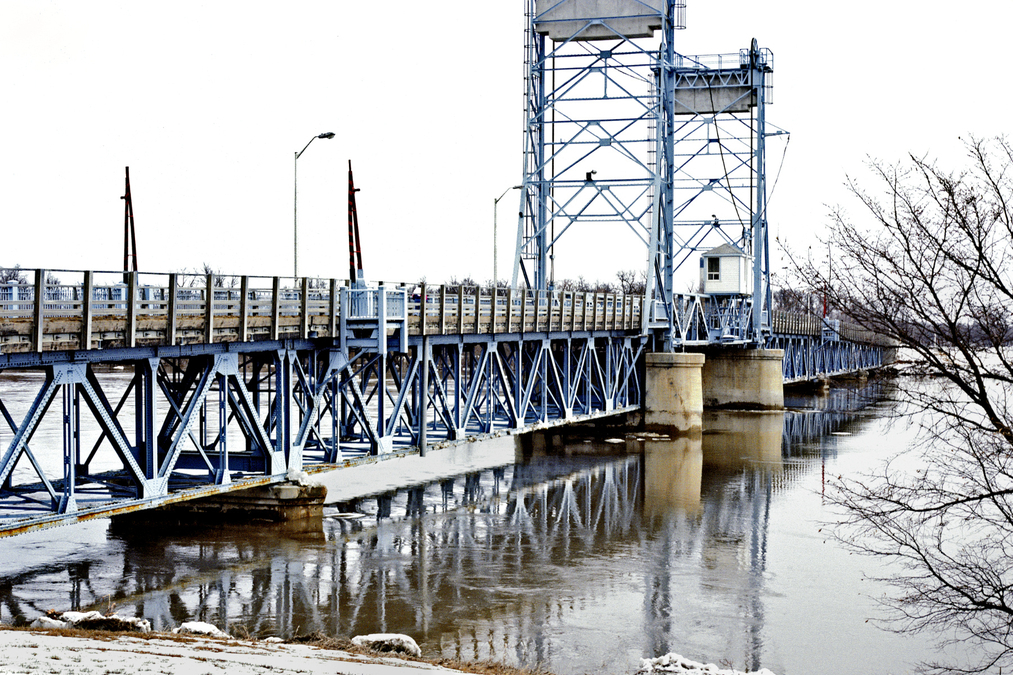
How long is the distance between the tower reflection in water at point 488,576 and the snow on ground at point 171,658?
3.03 m

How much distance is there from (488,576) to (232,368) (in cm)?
705

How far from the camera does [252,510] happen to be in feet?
94.6

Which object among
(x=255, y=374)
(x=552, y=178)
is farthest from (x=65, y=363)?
(x=552, y=178)

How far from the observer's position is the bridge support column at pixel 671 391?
2100 inches

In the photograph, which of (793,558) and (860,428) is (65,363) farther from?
(860,428)

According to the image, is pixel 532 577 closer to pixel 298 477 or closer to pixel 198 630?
pixel 298 477

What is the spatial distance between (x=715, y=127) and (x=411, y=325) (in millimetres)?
35324

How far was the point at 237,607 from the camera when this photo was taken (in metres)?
21.2

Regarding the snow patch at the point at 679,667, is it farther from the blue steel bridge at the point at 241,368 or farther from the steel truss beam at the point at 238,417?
the steel truss beam at the point at 238,417

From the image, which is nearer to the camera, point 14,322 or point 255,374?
point 14,322

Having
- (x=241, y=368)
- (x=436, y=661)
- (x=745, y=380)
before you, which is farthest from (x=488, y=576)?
(x=745, y=380)

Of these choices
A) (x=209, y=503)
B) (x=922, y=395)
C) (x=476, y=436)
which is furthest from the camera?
(x=476, y=436)

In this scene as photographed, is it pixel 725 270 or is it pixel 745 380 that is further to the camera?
pixel 745 380

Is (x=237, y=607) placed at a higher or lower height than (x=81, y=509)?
lower
